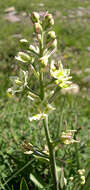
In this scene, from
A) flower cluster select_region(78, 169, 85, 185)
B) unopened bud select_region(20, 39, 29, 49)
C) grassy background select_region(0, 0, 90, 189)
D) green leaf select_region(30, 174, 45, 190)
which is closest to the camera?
unopened bud select_region(20, 39, 29, 49)

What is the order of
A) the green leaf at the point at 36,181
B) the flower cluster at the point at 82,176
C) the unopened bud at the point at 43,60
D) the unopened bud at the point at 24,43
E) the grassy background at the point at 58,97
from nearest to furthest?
the unopened bud at the point at 43,60, the unopened bud at the point at 24,43, the flower cluster at the point at 82,176, the green leaf at the point at 36,181, the grassy background at the point at 58,97

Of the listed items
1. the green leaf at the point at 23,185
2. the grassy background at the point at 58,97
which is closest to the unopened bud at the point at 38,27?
the grassy background at the point at 58,97

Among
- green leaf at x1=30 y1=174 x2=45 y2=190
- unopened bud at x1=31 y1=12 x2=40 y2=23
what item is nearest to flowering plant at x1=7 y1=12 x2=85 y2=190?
unopened bud at x1=31 y1=12 x2=40 y2=23

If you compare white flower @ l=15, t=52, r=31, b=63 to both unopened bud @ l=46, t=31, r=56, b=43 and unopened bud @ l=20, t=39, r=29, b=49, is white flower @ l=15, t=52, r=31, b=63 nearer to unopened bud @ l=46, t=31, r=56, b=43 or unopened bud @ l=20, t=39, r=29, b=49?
unopened bud @ l=20, t=39, r=29, b=49

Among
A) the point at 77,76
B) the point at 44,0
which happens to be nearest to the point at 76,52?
the point at 77,76

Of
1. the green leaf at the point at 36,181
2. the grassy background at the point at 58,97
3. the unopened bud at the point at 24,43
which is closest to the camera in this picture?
the unopened bud at the point at 24,43

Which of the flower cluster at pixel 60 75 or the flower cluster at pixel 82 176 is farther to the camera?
the flower cluster at pixel 82 176

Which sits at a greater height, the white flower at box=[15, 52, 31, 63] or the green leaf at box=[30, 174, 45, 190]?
the white flower at box=[15, 52, 31, 63]

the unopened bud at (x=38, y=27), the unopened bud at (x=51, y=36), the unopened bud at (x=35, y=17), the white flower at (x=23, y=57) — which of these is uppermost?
the unopened bud at (x=35, y=17)

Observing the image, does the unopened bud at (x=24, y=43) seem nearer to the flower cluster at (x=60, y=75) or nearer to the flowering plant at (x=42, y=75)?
the flowering plant at (x=42, y=75)

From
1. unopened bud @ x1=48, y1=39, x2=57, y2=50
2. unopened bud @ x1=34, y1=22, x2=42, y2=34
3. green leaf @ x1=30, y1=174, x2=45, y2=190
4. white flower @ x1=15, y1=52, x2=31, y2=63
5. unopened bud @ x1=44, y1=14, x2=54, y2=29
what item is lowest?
green leaf @ x1=30, y1=174, x2=45, y2=190
